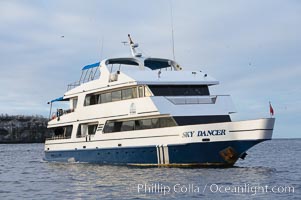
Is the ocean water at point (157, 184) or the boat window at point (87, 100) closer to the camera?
the ocean water at point (157, 184)

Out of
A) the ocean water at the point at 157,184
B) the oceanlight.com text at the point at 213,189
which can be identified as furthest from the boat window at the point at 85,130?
the oceanlight.com text at the point at 213,189

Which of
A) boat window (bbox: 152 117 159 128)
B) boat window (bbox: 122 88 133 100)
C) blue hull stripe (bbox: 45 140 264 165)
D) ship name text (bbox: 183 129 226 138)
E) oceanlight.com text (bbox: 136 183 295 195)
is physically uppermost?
boat window (bbox: 122 88 133 100)

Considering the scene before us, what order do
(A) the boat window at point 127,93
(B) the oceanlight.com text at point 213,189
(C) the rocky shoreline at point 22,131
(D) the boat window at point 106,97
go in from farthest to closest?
(C) the rocky shoreline at point 22,131 → (D) the boat window at point 106,97 → (A) the boat window at point 127,93 → (B) the oceanlight.com text at point 213,189

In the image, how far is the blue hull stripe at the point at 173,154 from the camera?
25484 millimetres

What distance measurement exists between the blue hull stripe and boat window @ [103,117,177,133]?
119cm

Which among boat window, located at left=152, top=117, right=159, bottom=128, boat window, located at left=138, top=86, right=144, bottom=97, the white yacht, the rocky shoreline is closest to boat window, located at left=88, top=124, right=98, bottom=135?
the white yacht

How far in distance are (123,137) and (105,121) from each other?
2242 mm

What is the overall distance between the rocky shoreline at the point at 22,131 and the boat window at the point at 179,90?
128m

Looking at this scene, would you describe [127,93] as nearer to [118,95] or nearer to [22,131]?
[118,95]

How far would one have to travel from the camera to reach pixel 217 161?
26.0 m

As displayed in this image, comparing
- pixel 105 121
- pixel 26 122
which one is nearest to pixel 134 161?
pixel 105 121

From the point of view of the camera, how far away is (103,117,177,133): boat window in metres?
27.5

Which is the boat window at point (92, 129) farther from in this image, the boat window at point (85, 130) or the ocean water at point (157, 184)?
the ocean water at point (157, 184)

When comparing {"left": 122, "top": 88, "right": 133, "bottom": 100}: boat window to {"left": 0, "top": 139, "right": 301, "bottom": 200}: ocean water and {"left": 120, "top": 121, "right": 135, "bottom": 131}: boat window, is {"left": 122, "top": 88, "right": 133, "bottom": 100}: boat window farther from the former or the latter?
{"left": 0, "top": 139, "right": 301, "bottom": 200}: ocean water
